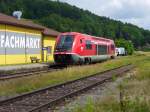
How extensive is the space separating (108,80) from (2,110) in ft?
40.2

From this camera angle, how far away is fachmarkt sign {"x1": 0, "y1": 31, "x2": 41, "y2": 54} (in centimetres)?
4159

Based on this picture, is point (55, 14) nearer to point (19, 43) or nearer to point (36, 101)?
point (19, 43)

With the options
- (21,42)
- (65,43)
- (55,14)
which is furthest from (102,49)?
(55,14)

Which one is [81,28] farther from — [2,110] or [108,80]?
[2,110]

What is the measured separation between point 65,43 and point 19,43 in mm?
8059

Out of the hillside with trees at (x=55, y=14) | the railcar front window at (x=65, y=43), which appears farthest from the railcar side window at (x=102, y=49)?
the hillside with trees at (x=55, y=14)

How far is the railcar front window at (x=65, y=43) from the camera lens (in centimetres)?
3793

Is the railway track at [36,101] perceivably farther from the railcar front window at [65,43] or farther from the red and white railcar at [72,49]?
the railcar front window at [65,43]

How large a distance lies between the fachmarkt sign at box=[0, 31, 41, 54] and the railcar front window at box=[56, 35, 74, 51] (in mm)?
5758

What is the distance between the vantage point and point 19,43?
44875mm

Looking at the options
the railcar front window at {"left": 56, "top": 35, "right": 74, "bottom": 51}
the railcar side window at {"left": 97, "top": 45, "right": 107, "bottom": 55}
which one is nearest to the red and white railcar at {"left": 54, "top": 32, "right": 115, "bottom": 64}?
the railcar front window at {"left": 56, "top": 35, "right": 74, "bottom": 51}

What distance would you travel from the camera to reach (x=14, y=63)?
4350cm

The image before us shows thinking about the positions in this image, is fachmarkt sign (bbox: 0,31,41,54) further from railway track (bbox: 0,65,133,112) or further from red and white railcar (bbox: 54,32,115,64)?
railway track (bbox: 0,65,133,112)

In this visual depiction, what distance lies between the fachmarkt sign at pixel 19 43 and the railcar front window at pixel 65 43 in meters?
5.76
